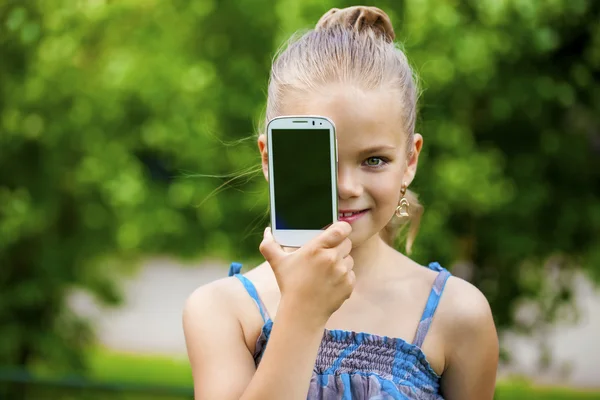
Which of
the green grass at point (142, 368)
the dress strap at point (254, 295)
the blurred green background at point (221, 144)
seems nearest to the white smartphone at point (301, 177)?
the dress strap at point (254, 295)

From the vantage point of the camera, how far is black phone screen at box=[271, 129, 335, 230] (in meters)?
1.69

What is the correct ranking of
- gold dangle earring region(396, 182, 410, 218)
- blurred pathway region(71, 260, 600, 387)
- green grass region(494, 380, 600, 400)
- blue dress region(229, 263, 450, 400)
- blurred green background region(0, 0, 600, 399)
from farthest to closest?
blurred pathway region(71, 260, 600, 387), green grass region(494, 380, 600, 400), blurred green background region(0, 0, 600, 399), gold dangle earring region(396, 182, 410, 218), blue dress region(229, 263, 450, 400)

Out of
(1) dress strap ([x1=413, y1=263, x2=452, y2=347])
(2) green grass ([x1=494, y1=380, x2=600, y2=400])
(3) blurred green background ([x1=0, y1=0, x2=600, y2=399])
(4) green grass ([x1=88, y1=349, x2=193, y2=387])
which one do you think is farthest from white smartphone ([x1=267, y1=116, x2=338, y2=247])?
(4) green grass ([x1=88, y1=349, x2=193, y2=387])

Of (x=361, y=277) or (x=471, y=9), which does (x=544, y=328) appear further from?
(x=361, y=277)

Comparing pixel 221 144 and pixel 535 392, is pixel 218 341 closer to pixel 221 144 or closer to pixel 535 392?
pixel 221 144

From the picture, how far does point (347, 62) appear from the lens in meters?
1.89

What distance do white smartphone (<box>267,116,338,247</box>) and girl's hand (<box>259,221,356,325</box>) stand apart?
0.05 metres

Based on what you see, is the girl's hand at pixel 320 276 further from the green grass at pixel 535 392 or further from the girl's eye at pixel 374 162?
the green grass at pixel 535 392

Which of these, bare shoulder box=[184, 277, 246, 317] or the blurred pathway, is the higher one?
bare shoulder box=[184, 277, 246, 317]

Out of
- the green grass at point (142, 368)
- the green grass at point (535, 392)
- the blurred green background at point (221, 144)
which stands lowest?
the green grass at point (142, 368)

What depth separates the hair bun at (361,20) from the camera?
2.07m

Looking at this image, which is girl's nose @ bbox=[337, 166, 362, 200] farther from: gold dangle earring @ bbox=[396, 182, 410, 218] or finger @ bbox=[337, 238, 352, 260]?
gold dangle earring @ bbox=[396, 182, 410, 218]

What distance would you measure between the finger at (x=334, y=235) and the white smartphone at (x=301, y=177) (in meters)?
0.04

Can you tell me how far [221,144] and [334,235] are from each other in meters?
3.64
